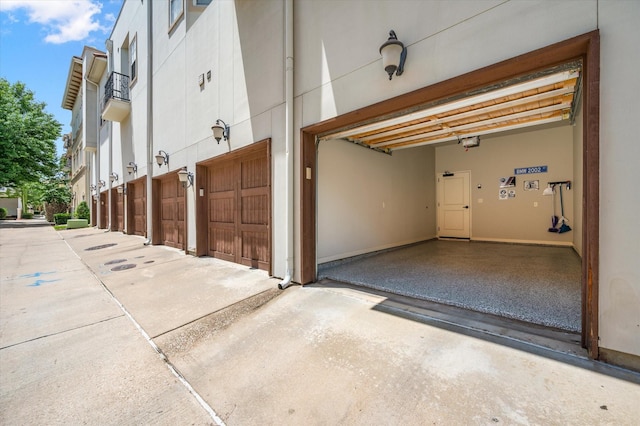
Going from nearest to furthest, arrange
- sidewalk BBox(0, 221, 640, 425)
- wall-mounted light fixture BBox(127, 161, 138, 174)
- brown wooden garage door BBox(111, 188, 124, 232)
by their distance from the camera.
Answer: sidewalk BBox(0, 221, 640, 425) → wall-mounted light fixture BBox(127, 161, 138, 174) → brown wooden garage door BBox(111, 188, 124, 232)

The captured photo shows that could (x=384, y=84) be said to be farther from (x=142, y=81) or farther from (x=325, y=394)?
(x=142, y=81)

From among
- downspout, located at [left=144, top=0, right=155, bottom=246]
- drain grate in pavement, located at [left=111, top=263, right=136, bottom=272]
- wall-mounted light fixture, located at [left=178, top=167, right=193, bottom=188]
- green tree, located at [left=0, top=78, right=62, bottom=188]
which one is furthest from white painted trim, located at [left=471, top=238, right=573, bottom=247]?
green tree, located at [left=0, top=78, right=62, bottom=188]

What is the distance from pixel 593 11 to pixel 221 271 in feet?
18.6

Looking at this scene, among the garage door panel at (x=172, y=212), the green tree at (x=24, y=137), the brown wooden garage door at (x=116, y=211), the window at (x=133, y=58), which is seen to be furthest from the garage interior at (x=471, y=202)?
the green tree at (x=24, y=137)

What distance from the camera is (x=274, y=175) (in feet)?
14.8

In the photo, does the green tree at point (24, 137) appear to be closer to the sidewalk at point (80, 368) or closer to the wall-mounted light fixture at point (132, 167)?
the wall-mounted light fixture at point (132, 167)

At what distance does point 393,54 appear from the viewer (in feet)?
9.24

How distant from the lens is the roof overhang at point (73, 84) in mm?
16669

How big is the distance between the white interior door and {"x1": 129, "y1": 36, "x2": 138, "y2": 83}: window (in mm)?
12033

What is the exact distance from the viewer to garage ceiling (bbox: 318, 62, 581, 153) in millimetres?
2602

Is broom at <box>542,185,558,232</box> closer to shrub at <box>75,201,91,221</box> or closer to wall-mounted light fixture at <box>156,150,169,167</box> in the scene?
wall-mounted light fixture at <box>156,150,169,167</box>

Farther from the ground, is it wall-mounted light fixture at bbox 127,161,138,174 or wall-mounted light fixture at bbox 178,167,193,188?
wall-mounted light fixture at bbox 127,161,138,174

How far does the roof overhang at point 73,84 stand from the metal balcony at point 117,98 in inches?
343

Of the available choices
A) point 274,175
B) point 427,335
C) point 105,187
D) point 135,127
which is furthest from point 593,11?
point 105,187
